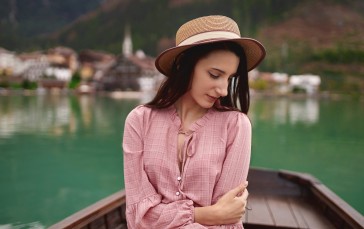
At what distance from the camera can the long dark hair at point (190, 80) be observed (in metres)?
1.51

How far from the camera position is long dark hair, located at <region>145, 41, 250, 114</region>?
1.51 metres

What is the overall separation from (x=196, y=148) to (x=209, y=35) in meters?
0.43

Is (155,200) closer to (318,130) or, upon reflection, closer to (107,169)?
(107,169)

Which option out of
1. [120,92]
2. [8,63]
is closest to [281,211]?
[120,92]

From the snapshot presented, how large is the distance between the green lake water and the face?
5631mm

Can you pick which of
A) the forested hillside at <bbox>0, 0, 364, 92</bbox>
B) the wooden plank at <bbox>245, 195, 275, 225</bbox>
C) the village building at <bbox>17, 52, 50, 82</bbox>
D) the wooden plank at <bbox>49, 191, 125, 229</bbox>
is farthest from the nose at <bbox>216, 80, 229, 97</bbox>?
the forested hillside at <bbox>0, 0, 364, 92</bbox>

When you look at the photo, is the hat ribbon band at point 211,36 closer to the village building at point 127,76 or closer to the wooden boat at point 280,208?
the wooden boat at point 280,208

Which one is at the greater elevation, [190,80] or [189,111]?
[190,80]

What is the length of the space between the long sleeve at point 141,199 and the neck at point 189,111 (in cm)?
17

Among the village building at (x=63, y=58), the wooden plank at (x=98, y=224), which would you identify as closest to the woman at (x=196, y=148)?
the wooden plank at (x=98, y=224)

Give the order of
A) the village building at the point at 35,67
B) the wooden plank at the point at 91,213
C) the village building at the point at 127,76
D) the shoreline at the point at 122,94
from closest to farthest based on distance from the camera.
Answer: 1. the wooden plank at the point at 91,213
2. the shoreline at the point at 122,94
3. the village building at the point at 127,76
4. the village building at the point at 35,67

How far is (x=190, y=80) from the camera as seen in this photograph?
62.4 inches

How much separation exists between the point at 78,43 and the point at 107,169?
143m

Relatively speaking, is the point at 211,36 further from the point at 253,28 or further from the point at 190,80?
the point at 253,28
